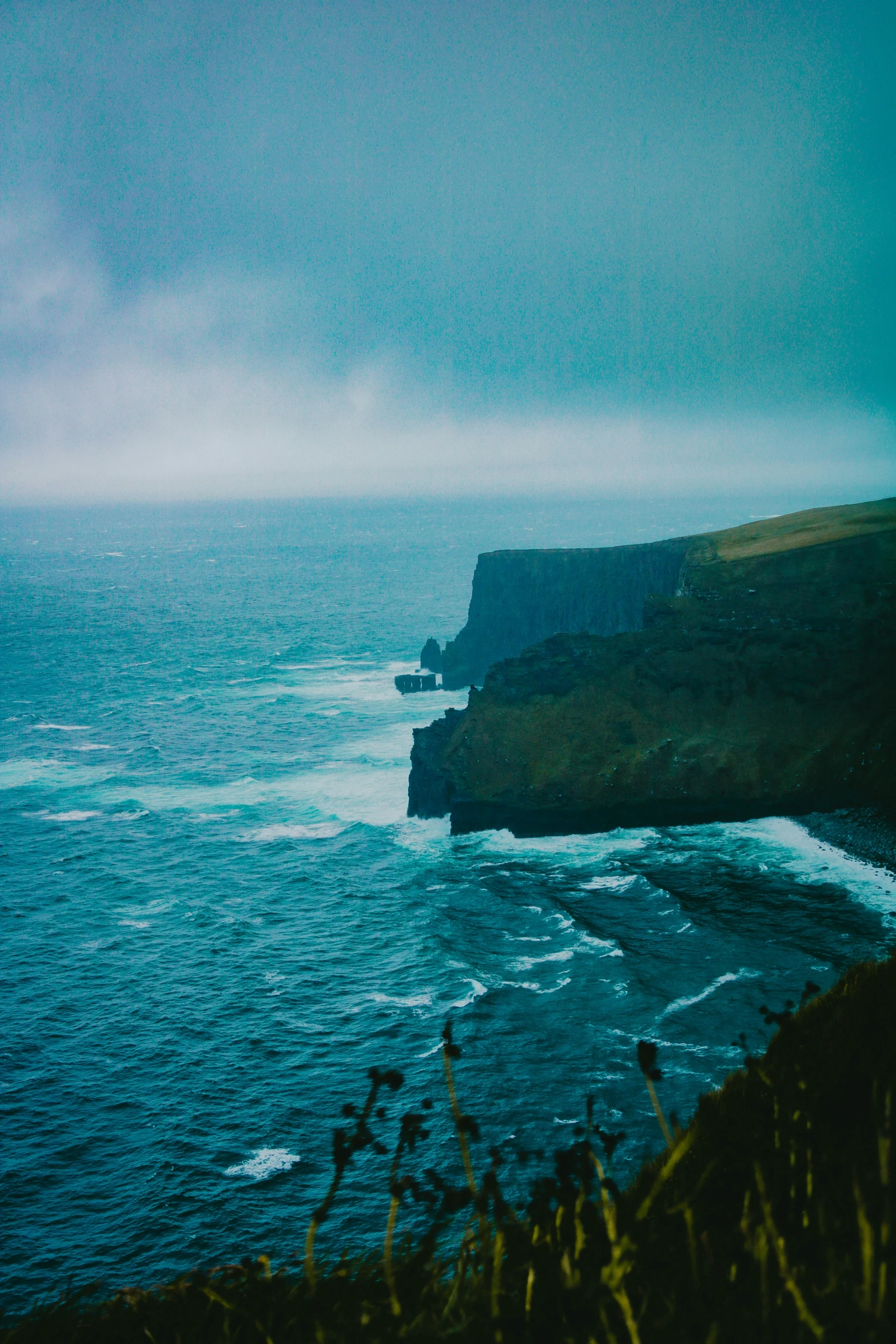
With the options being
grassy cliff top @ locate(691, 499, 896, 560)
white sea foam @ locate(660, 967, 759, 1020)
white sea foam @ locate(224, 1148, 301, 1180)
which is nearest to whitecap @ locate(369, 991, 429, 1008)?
white sea foam @ locate(224, 1148, 301, 1180)

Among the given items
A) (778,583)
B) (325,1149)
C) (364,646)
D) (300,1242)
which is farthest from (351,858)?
(364,646)

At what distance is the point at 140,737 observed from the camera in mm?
99750

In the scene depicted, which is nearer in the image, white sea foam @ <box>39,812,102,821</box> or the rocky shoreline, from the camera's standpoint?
the rocky shoreline

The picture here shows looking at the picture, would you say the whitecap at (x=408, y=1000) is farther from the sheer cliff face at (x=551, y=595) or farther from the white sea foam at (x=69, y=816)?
the sheer cliff face at (x=551, y=595)

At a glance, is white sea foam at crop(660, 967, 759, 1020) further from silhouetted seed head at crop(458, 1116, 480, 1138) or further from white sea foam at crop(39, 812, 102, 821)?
white sea foam at crop(39, 812, 102, 821)

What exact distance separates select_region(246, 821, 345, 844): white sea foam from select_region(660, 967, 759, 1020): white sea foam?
31808 millimetres

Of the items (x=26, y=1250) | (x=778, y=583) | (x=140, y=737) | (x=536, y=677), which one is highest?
(x=778, y=583)

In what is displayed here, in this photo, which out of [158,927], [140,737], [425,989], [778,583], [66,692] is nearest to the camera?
[425,989]

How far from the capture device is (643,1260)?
11.6m

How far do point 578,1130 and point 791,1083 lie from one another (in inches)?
167

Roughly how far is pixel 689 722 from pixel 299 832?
31.6 metres

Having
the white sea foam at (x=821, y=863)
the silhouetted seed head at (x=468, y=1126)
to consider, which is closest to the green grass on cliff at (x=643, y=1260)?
the silhouetted seed head at (x=468, y=1126)

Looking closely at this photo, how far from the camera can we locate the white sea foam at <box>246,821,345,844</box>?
7125 centimetres

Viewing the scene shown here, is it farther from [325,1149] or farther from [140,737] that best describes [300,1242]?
[140,737]
